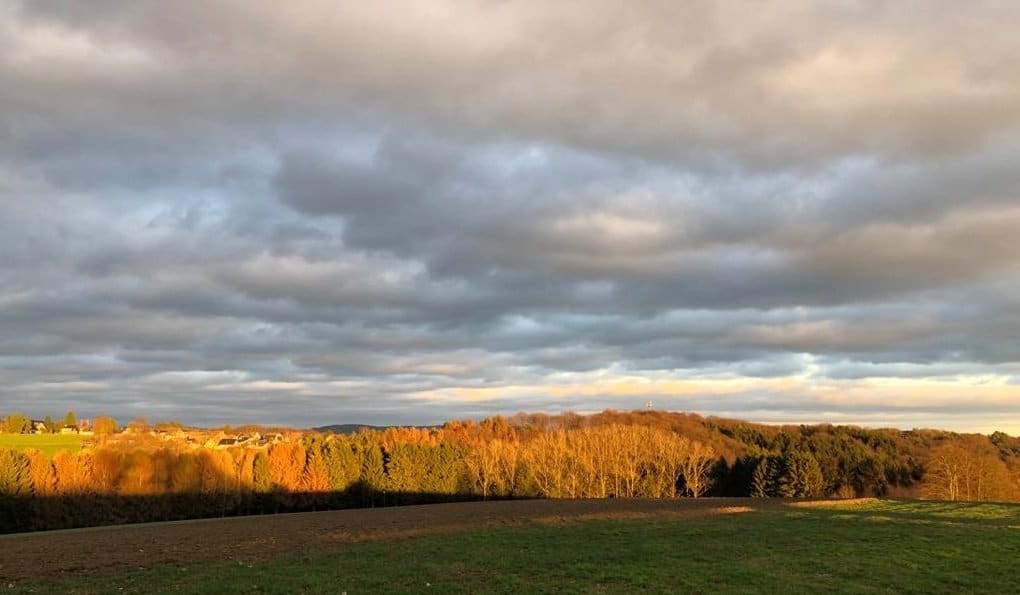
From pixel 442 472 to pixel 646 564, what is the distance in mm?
89487

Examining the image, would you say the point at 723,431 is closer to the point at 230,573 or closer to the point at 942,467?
the point at 942,467

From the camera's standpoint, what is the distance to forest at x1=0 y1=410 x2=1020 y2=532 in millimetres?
82125

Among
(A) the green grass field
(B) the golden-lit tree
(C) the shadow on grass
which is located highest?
(A) the green grass field

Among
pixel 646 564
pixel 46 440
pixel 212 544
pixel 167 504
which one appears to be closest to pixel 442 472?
pixel 167 504

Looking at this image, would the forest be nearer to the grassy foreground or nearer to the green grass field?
the green grass field

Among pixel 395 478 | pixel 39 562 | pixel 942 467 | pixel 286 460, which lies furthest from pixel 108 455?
pixel 942 467

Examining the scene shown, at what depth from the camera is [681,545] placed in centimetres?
2705

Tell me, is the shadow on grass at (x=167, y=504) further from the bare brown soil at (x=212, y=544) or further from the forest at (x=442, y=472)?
the bare brown soil at (x=212, y=544)

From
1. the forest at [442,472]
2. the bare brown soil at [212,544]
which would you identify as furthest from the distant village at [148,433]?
the bare brown soil at [212,544]

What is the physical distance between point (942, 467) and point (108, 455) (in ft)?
334

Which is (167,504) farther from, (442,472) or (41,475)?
(442,472)

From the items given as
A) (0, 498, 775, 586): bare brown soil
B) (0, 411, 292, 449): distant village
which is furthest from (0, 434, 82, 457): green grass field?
(0, 498, 775, 586): bare brown soil

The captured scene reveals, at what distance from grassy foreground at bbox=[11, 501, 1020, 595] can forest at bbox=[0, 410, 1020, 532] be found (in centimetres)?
6175

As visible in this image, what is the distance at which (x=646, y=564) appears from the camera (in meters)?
22.1
